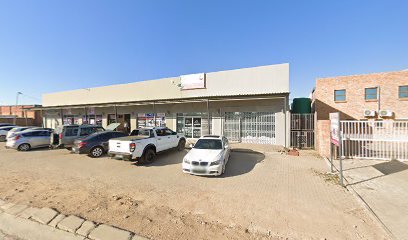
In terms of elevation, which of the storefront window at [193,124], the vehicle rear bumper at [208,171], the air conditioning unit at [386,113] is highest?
the air conditioning unit at [386,113]

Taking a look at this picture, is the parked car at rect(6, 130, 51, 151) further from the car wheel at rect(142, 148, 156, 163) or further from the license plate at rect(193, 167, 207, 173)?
the license plate at rect(193, 167, 207, 173)

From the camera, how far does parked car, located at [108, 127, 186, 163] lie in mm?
7855

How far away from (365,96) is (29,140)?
88.5 ft

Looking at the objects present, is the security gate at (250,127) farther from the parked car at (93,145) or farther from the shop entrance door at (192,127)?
the parked car at (93,145)

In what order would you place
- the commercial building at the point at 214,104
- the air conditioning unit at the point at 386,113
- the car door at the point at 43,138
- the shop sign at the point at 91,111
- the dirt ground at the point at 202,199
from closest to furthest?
the dirt ground at the point at 202,199
the commercial building at the point at 214,104
the car door at the point at 43,138
the air conditioning unit at the point at 386,113
the shop sign at the point at 91,111

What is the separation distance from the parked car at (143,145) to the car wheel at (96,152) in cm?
254

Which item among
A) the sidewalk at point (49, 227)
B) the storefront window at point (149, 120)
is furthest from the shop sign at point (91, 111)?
the sidewalk at point (49, 227)

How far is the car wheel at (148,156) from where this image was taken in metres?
8.44

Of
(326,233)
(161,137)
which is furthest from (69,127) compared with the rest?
(326,233)

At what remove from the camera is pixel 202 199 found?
4.75 metres

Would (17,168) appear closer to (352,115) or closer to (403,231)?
(403,231)

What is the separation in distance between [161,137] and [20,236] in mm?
6524

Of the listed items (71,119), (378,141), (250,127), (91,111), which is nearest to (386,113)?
(378,141)

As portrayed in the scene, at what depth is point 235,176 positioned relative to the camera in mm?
6605
